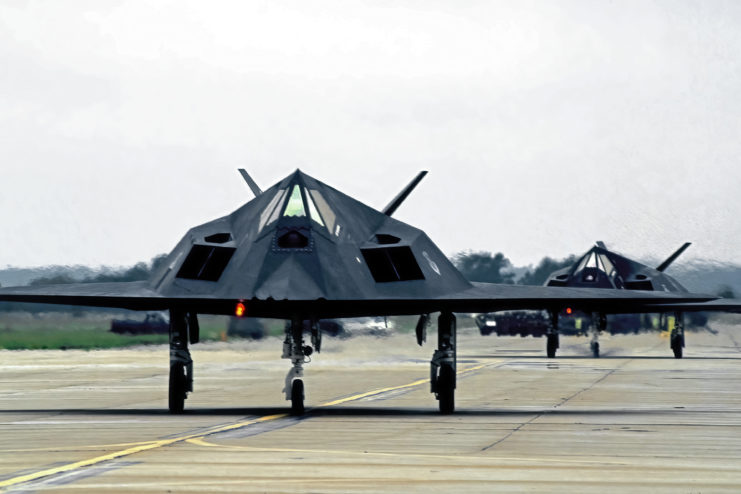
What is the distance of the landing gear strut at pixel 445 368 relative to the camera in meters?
19.5

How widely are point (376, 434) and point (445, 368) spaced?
13.7 ft

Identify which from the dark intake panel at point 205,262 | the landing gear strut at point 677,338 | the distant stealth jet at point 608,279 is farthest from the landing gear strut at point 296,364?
the landing gear strut at point 677,338

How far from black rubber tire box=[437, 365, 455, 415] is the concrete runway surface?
0.23 metres

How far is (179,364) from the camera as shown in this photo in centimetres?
1934

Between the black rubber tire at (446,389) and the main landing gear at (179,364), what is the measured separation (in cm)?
366

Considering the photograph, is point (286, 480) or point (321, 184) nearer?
point (286, 480)

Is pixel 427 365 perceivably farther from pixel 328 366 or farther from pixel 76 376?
pixel 76 376

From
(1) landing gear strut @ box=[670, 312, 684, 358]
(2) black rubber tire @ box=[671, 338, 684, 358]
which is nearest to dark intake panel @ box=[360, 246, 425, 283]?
(1) landing gear strut @ box=[670, 312, 684, 358]

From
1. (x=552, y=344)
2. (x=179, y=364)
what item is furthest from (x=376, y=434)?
(x=552, y=344)

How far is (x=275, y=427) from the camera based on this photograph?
16578 millimetres

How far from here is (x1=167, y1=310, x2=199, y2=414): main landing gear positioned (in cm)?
1927

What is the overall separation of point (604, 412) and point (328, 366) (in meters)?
20.6

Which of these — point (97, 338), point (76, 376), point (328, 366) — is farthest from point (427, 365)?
point (97, 338)

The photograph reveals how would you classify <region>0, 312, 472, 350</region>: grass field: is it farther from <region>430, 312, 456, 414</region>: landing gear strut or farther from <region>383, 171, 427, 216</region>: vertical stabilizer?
<region>430, 312, 456, 414</region>: landing gear strut
